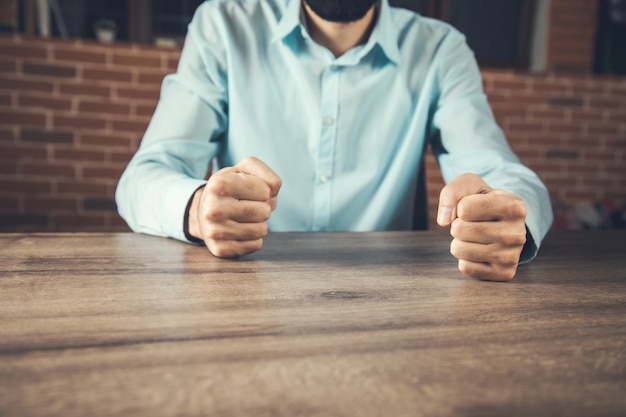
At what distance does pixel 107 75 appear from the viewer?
8.54 feet

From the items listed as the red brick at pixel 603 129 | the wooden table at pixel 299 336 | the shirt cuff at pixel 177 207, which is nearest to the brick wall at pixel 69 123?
the shirt cuff at pixel 177 207

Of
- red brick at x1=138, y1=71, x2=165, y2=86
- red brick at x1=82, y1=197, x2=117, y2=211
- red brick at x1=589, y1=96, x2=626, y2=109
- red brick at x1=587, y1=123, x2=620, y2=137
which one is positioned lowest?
red brick at x1=82, y1=197, x2=117, y2=211

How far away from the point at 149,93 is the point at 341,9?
1.68m

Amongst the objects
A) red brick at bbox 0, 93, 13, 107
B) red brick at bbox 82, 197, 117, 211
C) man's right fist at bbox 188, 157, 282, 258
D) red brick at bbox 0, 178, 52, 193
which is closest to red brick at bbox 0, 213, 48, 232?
red brick at bbox 0, 178, 52, 193

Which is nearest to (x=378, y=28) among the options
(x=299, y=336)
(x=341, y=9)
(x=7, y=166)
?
(x=341, y=9)

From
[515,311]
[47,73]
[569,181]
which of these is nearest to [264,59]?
[515,311]

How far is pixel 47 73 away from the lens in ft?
8.30

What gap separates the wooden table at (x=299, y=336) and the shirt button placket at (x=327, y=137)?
536 mm

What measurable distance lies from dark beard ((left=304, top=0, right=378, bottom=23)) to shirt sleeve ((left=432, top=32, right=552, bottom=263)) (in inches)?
9.0

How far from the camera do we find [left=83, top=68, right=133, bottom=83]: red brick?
2.58 m

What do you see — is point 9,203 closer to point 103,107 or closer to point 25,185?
point 25,185

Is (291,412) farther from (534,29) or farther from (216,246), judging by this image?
(534,29)

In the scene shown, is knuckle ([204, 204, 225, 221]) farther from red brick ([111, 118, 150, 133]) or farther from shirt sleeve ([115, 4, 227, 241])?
red brick ([111, 118, 150, 133])

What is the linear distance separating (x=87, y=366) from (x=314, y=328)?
0.55 feet
